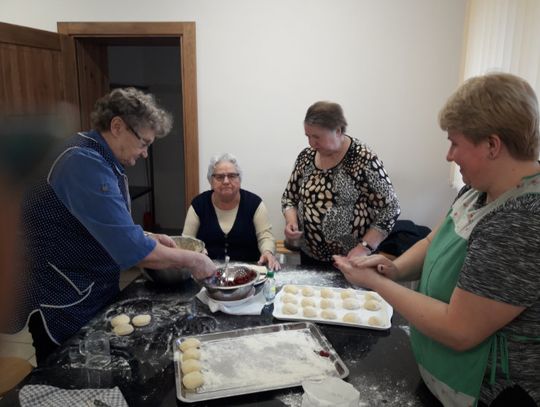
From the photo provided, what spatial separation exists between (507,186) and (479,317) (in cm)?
26

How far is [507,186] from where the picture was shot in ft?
2.65

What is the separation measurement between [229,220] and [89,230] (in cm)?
101

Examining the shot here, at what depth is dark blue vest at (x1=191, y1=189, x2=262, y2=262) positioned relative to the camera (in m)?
2.14

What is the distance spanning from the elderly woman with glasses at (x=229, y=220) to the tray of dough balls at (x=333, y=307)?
63 cm

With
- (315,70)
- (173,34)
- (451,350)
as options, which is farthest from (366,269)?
(173,34)

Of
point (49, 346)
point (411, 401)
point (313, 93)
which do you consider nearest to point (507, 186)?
point (411, 401)

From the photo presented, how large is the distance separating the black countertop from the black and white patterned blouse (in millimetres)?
654

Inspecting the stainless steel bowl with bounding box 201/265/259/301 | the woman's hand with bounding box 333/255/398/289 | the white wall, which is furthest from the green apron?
the white wall

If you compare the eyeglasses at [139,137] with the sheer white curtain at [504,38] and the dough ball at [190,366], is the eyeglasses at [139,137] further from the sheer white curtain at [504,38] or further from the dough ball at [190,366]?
the sheer white curtain at [504,38]

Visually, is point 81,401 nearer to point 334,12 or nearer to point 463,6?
point 334,12

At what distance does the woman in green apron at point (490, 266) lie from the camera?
748 millimetres

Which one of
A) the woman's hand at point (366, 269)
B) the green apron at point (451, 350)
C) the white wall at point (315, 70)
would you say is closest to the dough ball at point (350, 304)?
the woman's hand at point (366, 269)

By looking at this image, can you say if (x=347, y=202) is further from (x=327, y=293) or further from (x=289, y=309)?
(x=289, y=309)

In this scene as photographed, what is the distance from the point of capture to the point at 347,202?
6.41 ft
